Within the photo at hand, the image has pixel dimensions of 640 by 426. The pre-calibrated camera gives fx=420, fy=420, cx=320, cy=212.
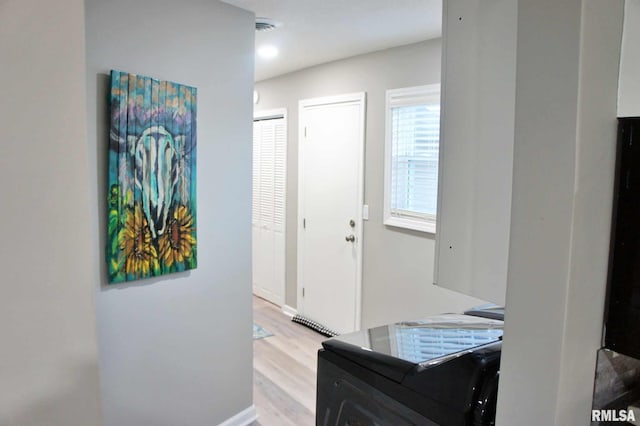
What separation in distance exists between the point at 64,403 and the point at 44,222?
1.14 feet

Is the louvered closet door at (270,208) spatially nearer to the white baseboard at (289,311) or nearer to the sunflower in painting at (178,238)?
the white baseboard at (289,311)

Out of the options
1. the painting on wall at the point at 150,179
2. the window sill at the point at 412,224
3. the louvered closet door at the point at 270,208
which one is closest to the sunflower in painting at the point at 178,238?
the painting on wall at the point at 150,179

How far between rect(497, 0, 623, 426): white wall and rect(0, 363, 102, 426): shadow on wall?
785 millimetres

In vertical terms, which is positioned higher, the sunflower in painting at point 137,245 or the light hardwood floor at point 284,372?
the sunflower in painting at point 137,245

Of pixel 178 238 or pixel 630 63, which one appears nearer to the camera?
pixel 630 63

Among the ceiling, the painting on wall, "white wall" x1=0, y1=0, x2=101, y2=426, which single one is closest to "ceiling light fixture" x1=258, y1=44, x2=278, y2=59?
the ceiling

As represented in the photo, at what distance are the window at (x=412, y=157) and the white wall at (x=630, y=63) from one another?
87.7 inches

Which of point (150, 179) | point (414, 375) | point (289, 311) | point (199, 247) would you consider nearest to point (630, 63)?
point (414, 375)

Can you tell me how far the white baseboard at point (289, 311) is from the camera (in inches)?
169

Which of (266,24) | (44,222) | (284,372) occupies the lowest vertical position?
(284,372)

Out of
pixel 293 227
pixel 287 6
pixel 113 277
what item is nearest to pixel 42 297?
pixel 113 277

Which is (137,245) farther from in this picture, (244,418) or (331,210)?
(331,210)

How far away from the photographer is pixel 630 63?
2.18ft

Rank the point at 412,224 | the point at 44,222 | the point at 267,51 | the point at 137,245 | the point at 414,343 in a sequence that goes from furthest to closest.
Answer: the point at 267,51
the point at 412,224
the point at 137,245
the point at 414,343
the point at 44,222
